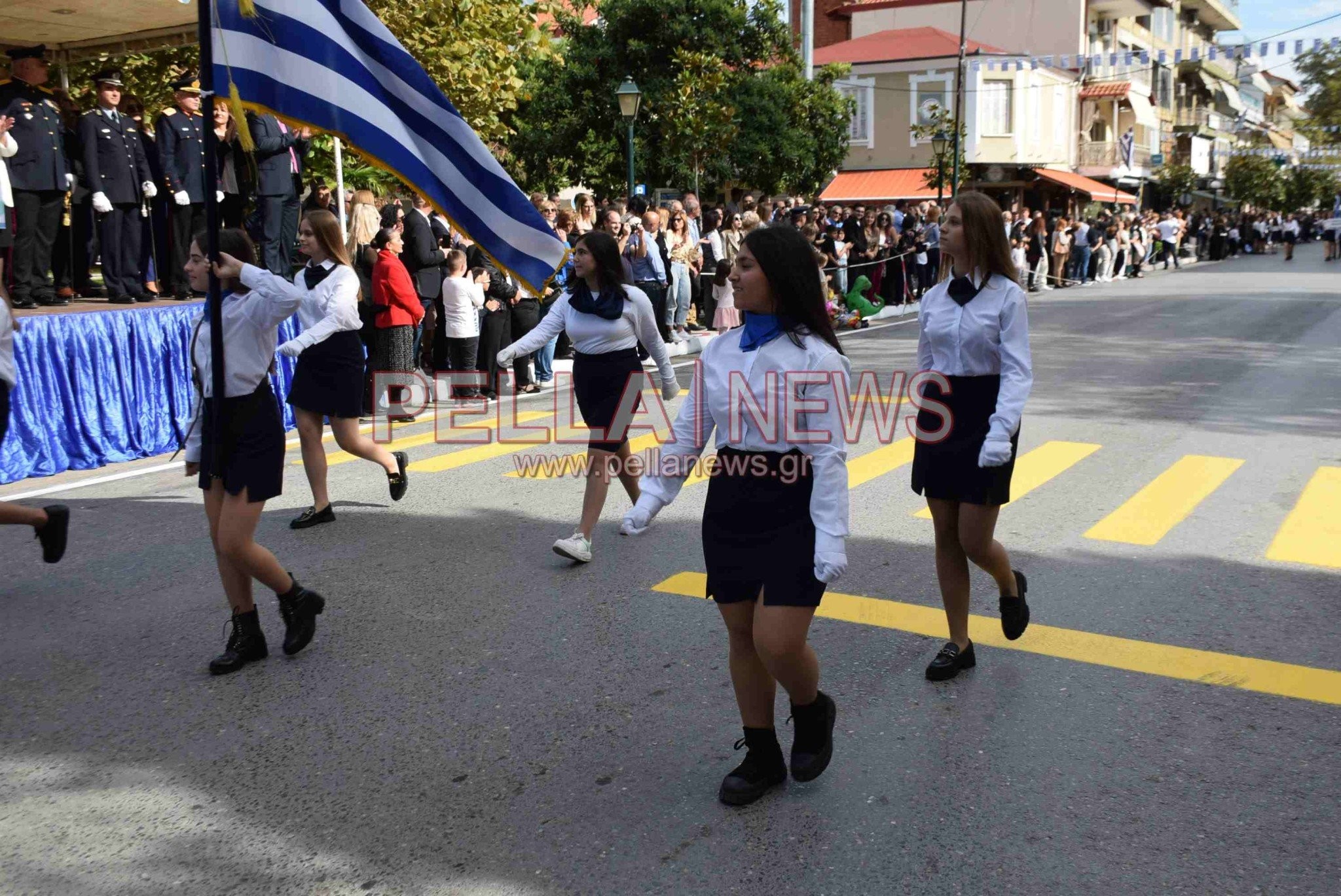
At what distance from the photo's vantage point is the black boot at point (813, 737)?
12.8 feet

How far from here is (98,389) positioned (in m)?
9.83

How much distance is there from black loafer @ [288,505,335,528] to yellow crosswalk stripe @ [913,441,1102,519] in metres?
3.70

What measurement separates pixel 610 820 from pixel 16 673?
286 cm

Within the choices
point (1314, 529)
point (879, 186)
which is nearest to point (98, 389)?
point (1314, 529)

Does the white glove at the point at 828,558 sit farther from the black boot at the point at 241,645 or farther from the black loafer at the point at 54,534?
the black loafer at the point at 54,534

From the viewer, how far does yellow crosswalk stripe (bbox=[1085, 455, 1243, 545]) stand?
7.21 meters

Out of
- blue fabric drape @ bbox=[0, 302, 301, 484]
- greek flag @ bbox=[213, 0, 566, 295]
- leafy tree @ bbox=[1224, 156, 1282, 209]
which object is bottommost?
blue fabric drape @ bbox=[0, 302, 301, 484]

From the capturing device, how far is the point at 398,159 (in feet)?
16.9

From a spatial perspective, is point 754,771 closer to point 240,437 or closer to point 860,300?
point 240,437

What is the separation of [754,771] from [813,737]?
22 cm

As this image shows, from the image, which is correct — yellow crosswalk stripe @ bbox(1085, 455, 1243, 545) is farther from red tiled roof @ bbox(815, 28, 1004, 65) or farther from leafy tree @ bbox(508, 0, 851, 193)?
red tiled roof @ bbox(815, 28, 1004, 65)

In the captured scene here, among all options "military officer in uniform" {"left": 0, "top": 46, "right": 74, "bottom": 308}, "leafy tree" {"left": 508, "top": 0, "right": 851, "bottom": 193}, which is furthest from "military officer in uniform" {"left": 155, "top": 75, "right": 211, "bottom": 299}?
"leafy tree" {"left": 508, "top": 0, "right": 851, "bottom": 193}

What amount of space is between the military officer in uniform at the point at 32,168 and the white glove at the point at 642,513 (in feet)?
29.6

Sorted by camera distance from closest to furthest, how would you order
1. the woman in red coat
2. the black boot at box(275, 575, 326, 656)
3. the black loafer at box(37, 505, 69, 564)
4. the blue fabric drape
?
1. the black boot at box(275, 575, 326, 656)
2. the black loafer at box(37, 505, 69, 564)
3. the blue fabric drape
4. the woman in red coat
